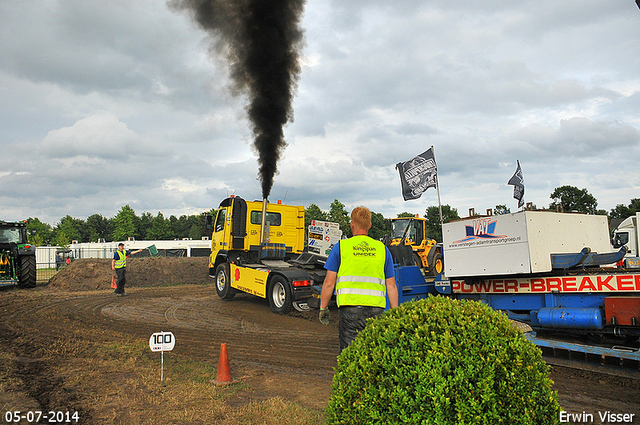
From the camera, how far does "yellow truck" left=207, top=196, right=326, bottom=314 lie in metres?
10.7

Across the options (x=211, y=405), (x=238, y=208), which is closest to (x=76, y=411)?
(x=211, y=405)

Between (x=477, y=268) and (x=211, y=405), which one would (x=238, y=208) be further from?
(x=211, y=405)

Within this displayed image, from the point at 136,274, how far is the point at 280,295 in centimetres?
1304

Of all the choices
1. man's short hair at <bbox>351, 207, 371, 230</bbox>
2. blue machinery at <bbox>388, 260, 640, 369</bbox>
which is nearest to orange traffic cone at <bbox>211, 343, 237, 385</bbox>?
man's short hair at <bbox>351, 207, 371, 230</bbox>

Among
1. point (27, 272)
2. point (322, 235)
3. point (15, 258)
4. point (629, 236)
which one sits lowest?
point (27, 272)

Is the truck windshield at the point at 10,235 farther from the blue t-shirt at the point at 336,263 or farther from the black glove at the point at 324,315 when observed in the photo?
the blue t-shirt at the point at 336,263

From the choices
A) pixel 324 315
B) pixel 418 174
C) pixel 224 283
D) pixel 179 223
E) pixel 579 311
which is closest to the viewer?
pixel 324 315

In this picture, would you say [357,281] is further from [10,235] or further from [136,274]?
[10,235]

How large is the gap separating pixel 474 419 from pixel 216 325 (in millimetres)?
7663

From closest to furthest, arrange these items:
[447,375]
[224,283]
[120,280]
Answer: [447,375] < [224,283] < [120,280]

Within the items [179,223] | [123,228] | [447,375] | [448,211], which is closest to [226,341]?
[447,375]

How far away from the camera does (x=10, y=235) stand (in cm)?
1794

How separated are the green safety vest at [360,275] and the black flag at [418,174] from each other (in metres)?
8.93

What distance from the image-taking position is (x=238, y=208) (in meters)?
12.2
